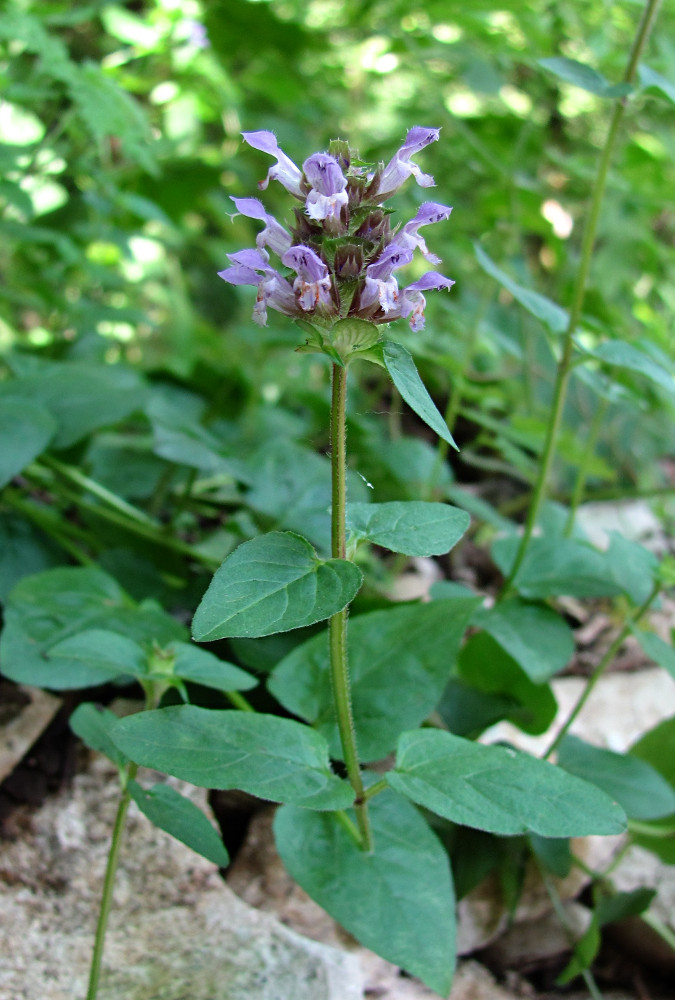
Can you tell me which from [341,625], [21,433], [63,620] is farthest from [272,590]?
[21,433]

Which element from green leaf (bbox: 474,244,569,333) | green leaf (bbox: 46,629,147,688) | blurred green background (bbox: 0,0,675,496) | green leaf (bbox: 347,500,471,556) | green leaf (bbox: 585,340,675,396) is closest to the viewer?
green leaf (bbox: 347,500,471,556)

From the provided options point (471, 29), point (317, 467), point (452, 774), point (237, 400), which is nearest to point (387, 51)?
point (471, 29)

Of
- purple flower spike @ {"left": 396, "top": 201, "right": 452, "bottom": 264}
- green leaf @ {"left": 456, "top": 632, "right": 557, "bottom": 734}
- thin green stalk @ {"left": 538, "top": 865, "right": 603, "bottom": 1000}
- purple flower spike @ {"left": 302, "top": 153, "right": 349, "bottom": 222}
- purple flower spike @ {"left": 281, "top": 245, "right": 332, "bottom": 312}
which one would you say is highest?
purple flower spike @ {"left": 302, "top": 153, "right": 349, "bottom": 222}

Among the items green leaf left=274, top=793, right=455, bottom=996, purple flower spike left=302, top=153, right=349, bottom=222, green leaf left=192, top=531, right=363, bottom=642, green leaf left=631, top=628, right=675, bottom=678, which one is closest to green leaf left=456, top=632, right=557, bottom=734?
green leaf left=631, top=628, right=675, bottom=678

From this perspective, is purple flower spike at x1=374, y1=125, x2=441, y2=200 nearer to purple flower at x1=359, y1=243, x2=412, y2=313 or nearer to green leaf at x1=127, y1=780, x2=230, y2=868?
purple flower at x1=359, y1=243, x2=412, y2=313

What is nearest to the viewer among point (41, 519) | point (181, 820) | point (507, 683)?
point (181, 820)

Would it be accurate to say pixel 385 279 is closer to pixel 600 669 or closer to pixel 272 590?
pixel 272 590

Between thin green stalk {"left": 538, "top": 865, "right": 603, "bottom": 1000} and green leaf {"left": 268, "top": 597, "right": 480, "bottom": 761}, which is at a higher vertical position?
green leaf {"left": 268, "top": 597, "right": 480, "bottom": 761}
